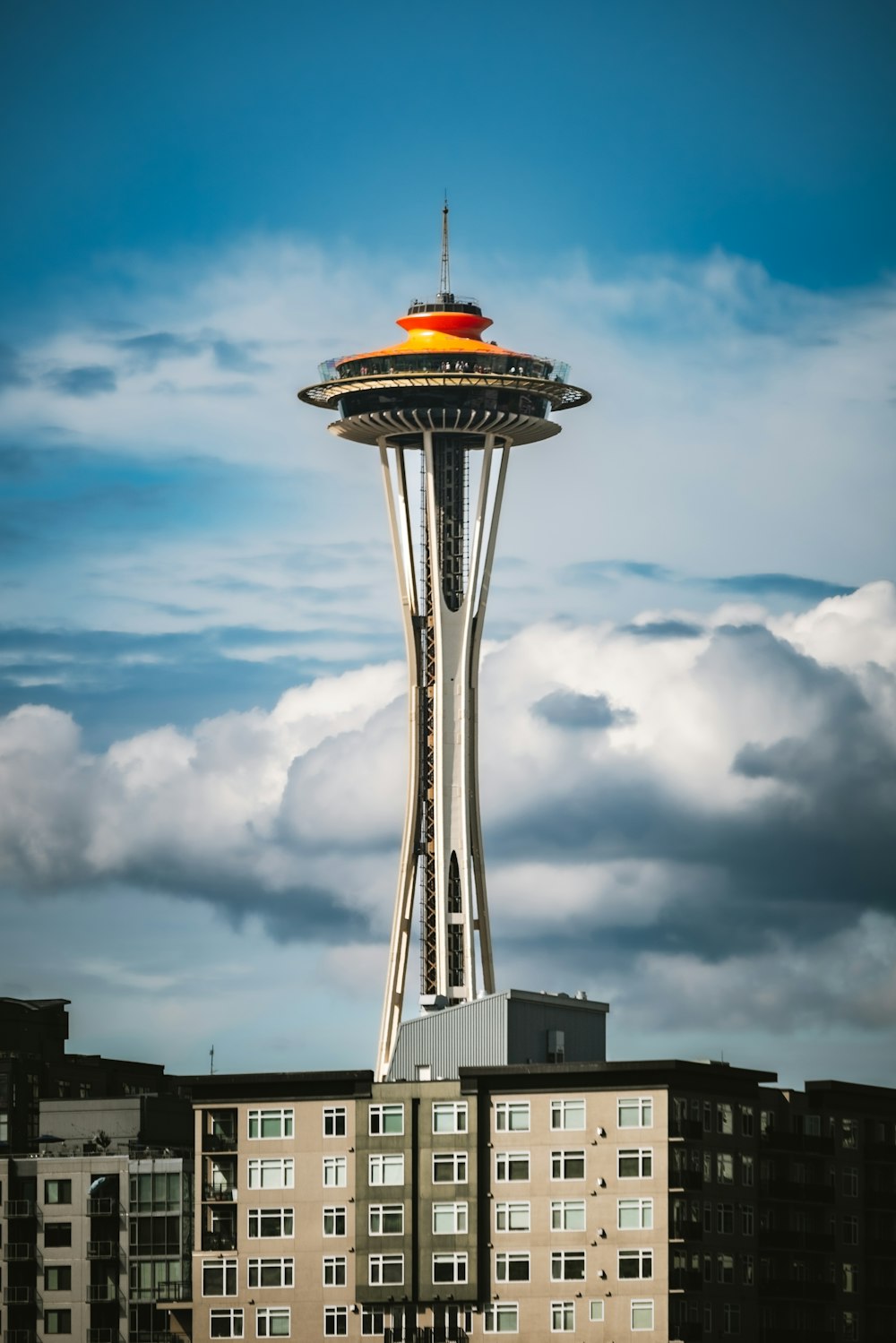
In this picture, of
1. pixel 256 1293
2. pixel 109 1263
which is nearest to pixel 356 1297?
pixel 256 1293

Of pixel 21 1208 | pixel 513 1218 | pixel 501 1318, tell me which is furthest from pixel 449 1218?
pixel 21 1208

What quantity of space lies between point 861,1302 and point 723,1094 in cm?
1483

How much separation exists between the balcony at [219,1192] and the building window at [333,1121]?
5.04 meters

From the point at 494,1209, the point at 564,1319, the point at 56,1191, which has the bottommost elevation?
the point at 564,1319

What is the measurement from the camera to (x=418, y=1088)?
531 feet

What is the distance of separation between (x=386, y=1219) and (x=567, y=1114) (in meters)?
9.46

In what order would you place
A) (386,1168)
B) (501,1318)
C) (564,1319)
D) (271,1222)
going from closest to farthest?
(564,1319) < (501,1318) < (386,1168) < (271,1222)

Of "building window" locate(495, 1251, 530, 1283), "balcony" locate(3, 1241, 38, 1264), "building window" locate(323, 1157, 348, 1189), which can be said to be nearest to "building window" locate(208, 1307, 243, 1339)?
"building window" locate(323, 1157, 348, 1189)

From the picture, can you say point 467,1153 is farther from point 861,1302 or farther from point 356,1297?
point 861,1302

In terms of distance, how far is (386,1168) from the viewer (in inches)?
6344

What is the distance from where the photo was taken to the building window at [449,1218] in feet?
524

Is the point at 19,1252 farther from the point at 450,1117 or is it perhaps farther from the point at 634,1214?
the point at 634,1214

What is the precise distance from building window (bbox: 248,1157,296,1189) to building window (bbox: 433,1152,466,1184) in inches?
270

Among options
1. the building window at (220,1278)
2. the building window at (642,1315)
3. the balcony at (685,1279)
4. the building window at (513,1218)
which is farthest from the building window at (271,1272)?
the balcony at (685,1279)
